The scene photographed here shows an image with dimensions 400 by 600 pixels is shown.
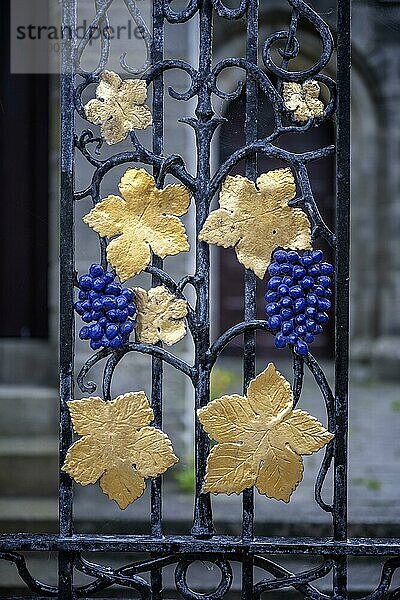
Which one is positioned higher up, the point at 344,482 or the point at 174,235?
the point at 174,235

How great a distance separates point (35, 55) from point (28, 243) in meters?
0.89

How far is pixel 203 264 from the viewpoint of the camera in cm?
180

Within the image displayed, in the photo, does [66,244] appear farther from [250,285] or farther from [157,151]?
[250,285]

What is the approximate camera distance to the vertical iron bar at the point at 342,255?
5.88ft

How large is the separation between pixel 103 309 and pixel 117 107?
36cm

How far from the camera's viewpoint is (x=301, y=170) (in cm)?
178

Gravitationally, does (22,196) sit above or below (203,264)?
above

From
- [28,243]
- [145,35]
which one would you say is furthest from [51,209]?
[145,35]

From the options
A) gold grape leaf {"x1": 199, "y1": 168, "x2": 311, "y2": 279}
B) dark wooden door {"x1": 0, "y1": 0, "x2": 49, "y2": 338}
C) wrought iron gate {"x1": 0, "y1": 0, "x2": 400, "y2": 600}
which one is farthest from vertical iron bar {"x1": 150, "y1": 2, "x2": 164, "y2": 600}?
dark wooden door {"x1": 0, "y1": 0, "x2": 49, "y2": 338}

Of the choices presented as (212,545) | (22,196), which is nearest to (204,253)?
(212,545)

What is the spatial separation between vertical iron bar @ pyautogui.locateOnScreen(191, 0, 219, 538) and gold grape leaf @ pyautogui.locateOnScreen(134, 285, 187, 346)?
0.12 feet

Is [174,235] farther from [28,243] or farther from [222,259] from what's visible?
[222,259]

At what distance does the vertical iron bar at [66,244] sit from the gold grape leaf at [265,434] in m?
0.25

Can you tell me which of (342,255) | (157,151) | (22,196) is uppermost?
(22,196)
